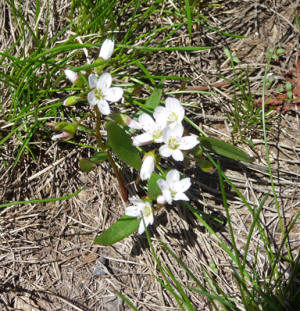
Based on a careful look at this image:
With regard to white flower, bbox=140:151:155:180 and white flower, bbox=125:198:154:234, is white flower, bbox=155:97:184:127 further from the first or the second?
white flower, bbox=125:198:154:234

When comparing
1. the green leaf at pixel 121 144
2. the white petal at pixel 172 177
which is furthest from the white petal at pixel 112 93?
the white petal at pixel 172 177

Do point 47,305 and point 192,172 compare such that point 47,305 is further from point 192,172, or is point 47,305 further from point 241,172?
point 241,172

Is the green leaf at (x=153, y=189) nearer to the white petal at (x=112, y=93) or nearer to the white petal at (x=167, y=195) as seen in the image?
the white petal at (x=167, y=195)

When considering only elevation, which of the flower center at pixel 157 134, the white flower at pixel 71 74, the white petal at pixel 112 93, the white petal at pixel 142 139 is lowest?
the white petal at pixel 142 139

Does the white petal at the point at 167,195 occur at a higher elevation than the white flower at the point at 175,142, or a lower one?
lower

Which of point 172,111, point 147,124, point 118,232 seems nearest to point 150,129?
point 147,124

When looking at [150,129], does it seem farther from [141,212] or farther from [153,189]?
[141,212]

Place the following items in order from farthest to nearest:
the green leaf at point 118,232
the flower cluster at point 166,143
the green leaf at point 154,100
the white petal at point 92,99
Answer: the green leaf at point 154,100, the green leaf at point 118,232, the flower cluster at point 166,143, the white petal at point 92,99

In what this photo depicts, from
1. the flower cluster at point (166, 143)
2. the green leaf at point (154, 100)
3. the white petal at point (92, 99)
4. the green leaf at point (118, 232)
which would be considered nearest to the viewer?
the white petal at point (92, 99)
